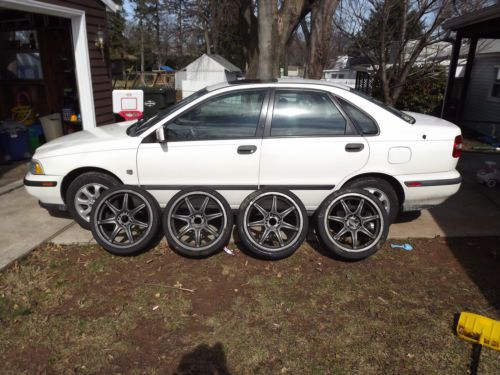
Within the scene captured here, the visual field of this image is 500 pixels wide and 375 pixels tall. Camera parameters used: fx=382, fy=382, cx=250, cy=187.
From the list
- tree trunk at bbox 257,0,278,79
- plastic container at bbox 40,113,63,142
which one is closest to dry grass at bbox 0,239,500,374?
plastic container at bbox 40,113,63,142

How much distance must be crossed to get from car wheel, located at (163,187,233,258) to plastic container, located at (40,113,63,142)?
5855 mm

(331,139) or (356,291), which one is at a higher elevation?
(331,139)

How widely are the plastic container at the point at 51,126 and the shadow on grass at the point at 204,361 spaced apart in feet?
23.8

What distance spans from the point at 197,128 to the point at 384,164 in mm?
2033

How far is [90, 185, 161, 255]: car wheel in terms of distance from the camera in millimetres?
3965

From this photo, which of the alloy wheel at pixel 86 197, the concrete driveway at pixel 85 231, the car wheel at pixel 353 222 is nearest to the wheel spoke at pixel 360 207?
the car wheel at pixel 353 222

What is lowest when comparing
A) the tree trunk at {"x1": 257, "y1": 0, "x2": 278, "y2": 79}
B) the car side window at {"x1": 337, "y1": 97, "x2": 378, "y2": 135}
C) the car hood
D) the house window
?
the car hood

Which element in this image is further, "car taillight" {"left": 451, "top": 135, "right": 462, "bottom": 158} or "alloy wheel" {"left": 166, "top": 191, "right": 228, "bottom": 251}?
"car taillight" {"left": 451, "top": 135, "right": 462, "bottom": 158}

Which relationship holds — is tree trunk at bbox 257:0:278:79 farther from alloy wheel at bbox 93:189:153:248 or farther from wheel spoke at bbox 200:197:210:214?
alloy wheel at bbox 93:189:153:248

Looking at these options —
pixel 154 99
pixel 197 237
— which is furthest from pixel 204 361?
pixel 154 99

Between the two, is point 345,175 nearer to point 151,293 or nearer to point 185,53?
point 151,293

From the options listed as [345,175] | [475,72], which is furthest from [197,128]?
[475,72]

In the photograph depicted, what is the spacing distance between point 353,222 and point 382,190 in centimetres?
53

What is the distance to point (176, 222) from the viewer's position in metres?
4.50
